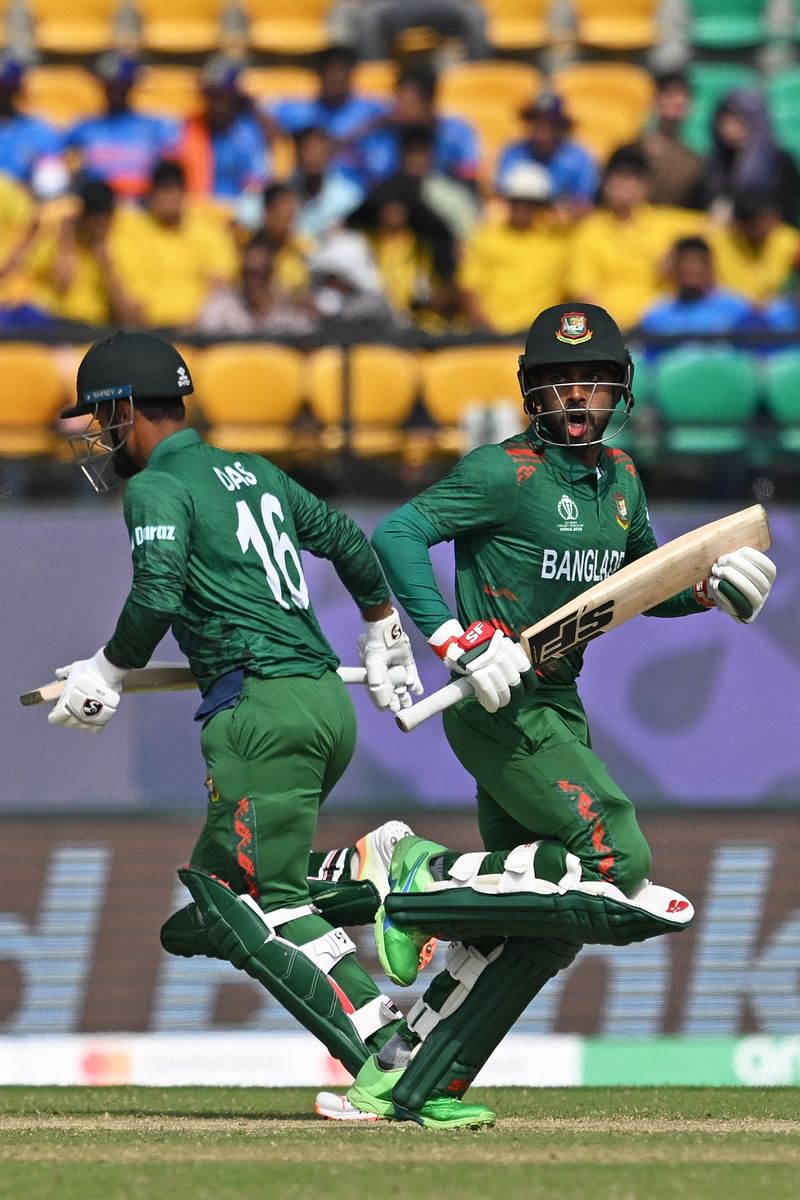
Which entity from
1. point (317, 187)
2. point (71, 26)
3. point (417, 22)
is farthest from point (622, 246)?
point (71, 26)

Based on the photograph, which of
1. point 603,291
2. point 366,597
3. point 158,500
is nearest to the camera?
point 158,500

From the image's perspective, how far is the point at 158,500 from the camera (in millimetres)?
5023

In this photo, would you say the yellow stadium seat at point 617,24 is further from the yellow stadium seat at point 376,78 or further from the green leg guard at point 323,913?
the green leg guard at point 323,913

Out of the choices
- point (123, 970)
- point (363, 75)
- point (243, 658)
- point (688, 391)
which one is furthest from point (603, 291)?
point (243, 658)

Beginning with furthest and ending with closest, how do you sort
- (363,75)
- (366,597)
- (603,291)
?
(363,75) → (603,291) → (366,597)

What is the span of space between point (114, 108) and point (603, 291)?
308 cm

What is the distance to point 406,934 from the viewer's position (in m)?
4.77

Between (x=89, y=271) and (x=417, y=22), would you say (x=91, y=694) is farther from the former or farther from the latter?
(x=417, y=22)

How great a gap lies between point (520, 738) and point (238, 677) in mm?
805

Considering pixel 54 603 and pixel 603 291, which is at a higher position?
pixel 603 291

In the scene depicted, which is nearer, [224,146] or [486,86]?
[224,146]

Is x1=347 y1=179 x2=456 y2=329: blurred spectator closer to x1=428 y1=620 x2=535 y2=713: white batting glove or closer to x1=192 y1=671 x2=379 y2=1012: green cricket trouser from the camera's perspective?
x1=192 y1=671 x2=379 y2=1012: green cricket trouser

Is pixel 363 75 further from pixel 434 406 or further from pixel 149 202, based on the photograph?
pixel 434 406

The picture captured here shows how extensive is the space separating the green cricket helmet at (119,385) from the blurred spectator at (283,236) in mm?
4208
